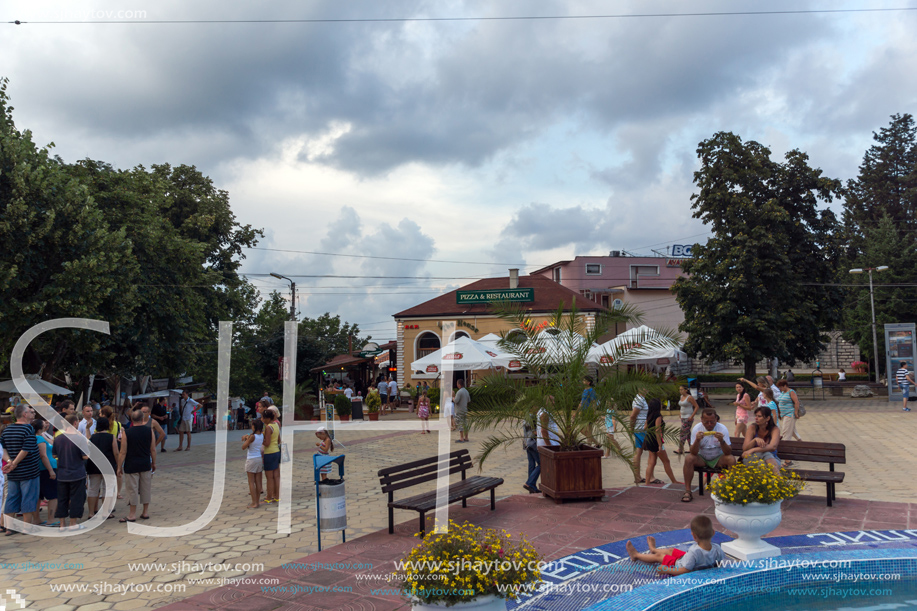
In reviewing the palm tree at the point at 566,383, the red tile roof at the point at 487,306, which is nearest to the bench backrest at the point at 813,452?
the palm tree at the point at 566,383

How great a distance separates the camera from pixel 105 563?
6770mm

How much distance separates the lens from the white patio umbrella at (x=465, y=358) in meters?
19.8

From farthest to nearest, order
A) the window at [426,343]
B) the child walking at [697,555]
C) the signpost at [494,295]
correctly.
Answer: the window at [426,343] < the signpost at [494,295] < the child walking at [697,555]

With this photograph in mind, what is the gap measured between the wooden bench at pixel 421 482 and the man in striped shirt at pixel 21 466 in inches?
186

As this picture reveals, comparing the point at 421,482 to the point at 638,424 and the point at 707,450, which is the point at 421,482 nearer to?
the point at 707,450

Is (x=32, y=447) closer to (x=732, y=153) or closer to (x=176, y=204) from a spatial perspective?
(x=176, y=204)

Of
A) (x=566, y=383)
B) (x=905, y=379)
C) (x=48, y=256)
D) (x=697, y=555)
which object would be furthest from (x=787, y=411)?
(x=48, y=256)

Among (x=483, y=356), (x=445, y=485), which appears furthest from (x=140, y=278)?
(x=445, y=485)

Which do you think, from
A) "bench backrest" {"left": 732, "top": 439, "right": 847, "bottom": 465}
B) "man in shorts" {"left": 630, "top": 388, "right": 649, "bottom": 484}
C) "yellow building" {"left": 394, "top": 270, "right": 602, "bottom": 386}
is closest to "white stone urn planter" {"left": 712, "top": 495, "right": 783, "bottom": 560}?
"bench backrest" {"left": 732, "top": 439, "right": 847, "bottom": 465}

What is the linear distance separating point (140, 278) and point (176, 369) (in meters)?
3.60

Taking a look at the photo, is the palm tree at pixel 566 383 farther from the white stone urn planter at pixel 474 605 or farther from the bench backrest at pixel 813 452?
the white stone urn planter at pixel 474 605

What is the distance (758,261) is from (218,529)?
24.6 m

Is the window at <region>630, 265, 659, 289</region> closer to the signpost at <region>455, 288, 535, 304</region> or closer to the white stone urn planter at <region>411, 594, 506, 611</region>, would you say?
the signpost at <region>455, 288, 535, 304</region>

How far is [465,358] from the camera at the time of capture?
65.5 ft
